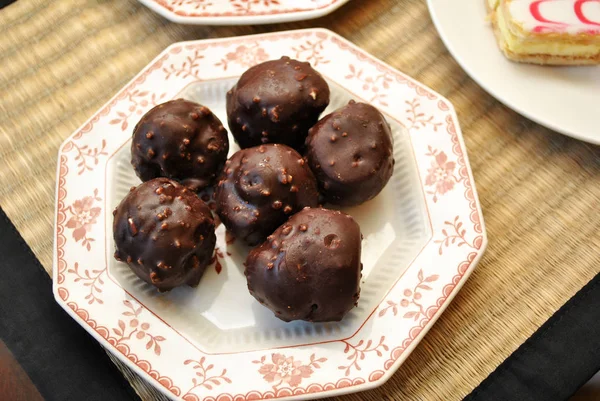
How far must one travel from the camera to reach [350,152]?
1269 mm

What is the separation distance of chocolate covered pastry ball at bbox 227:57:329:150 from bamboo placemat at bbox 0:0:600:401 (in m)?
0.49

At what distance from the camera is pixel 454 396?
1.25 meters

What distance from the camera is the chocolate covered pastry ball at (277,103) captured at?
131cm

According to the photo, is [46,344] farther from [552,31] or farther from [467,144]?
[552,31]

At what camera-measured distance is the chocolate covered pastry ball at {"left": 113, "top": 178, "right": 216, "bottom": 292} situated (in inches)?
45.9

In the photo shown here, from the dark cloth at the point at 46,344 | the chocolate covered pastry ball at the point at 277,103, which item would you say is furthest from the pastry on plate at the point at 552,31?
the dark cloth at the point at 46,344

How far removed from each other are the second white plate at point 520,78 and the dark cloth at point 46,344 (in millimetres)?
1258

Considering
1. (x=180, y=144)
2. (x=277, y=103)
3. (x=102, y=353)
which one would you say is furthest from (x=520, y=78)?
Result: (x=102, y=353)

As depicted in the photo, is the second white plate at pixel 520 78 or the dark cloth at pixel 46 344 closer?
the dark cloth at pixel 46 344

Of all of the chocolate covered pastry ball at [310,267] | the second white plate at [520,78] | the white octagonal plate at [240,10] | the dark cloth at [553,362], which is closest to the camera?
the chocolate covered pastry ball at [310,267]

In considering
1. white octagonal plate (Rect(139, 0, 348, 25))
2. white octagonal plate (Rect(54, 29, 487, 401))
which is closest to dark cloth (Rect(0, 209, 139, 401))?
white octagonal plate (Rect(54, 29, 487, 401))

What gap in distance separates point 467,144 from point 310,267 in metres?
0.73

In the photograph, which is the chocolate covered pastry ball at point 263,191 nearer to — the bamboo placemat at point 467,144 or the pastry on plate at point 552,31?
the bamboo placemat at point 467,144

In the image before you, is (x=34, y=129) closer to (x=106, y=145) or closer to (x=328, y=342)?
(x=106, y=145)
